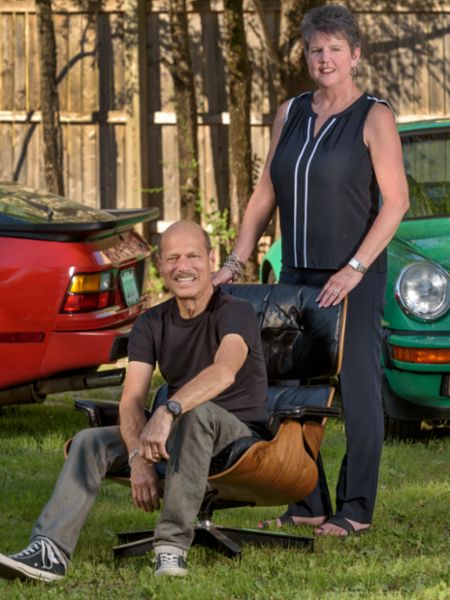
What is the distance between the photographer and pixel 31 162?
14445 millimetres

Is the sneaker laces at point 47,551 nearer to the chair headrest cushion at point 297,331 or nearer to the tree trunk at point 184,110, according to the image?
the chair headrest cushion at point 297,331

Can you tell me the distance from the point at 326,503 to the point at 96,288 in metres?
2.22

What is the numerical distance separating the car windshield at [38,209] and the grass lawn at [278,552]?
1.18m

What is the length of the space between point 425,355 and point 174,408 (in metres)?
2.63

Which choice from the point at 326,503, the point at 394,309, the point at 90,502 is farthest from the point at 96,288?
the point at 90,502

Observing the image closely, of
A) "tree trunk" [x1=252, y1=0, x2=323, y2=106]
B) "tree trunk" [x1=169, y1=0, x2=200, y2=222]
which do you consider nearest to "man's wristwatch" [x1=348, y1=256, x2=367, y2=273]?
"tree trunk" [x1=252, y1=0, x2=323, y2=106]

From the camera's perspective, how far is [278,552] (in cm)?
543

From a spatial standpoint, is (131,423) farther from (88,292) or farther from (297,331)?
(88,292)

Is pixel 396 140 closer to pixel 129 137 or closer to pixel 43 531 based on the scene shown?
pixel 43 531

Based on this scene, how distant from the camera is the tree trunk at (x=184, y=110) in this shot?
13.5 meters

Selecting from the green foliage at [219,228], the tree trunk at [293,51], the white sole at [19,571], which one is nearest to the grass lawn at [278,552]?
the white sole at [19,571]

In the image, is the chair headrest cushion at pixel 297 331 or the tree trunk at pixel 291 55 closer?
the chair headrest cushion at pixel 297 331

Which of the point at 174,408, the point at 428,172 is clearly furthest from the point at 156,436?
the point at 428,172

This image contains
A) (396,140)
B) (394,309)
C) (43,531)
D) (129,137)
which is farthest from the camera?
(129,137)
